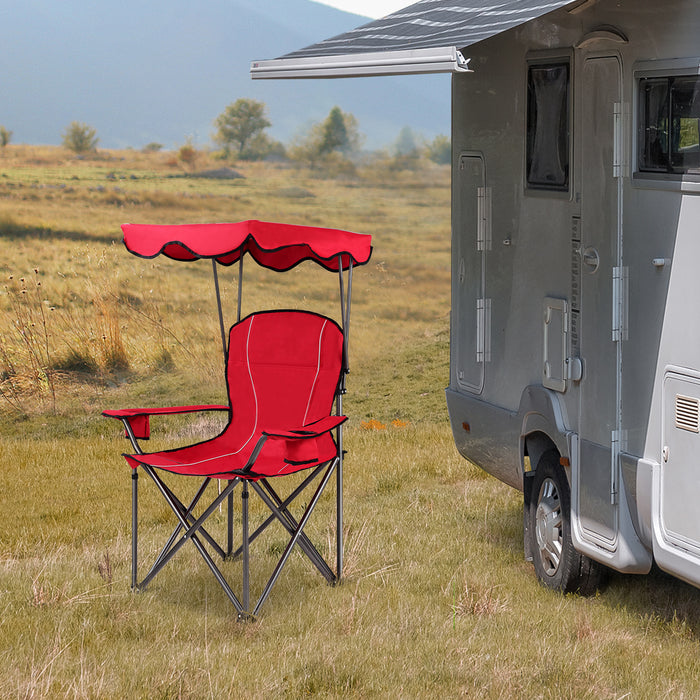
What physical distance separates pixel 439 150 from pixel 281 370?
36.3 m

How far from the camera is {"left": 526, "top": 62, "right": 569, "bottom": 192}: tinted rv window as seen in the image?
5.01m

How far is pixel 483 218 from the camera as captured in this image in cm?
577

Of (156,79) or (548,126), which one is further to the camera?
(156,79)

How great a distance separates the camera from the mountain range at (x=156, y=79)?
6827cm

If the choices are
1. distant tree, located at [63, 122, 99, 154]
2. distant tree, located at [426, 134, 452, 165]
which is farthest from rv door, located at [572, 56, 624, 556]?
distant tree, located at [426, 134, 452, 165]

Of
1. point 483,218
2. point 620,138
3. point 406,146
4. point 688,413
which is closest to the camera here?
point 688,413

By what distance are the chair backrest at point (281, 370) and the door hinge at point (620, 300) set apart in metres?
1.44

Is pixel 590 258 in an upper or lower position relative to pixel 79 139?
lower

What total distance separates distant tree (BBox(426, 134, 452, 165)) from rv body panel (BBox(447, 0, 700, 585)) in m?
33.1

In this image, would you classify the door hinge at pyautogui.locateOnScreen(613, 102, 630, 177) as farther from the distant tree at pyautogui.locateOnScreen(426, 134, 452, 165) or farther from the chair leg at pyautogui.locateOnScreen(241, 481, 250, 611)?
the distant tree at pyautogui.locateOnScreen(426, 134, 452, 165)

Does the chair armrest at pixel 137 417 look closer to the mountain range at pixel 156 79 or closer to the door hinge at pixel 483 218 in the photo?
the door hinge at pixel 483 218

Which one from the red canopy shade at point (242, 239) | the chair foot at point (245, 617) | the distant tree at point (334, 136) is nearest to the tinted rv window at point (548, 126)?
the red canopy shade at point (242, 239)

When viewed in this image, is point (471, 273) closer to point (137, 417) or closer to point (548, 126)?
point (548, 126)

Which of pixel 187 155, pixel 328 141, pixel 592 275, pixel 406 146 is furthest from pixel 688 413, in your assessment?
pixel 406 146
